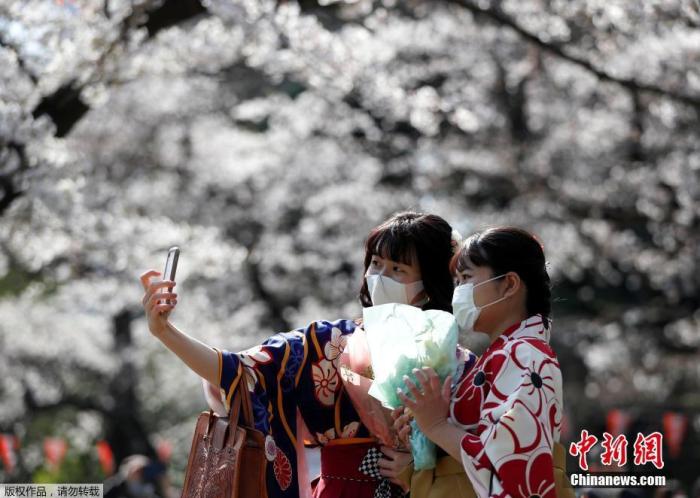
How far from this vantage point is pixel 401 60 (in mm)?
13688

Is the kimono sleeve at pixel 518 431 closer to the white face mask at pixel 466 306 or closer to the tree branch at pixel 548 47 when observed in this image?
the white face mask at pixel 466 306

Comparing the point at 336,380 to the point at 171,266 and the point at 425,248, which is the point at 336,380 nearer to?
the point at 425,248

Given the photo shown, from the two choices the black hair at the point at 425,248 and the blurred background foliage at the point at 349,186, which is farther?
the blurred background foliage at the point at 349,186

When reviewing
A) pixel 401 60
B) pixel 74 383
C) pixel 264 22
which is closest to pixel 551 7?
pixel 264 22

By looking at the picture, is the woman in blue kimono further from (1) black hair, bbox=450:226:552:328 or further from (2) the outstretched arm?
(1) black hair, bbox=450:226:552:328

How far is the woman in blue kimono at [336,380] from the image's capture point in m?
2.94

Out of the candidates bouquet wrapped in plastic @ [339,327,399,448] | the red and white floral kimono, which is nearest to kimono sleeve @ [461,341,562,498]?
the red and white floral kimono

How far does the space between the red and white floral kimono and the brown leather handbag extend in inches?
21.5

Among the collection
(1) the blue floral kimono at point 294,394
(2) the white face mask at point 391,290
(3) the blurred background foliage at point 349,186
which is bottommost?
(3) the blurred background foliage at point 349,186

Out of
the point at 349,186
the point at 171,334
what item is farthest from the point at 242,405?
the point at 349,186

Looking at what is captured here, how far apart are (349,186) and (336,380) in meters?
11.0

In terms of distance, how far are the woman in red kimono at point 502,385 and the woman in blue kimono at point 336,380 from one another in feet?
0.84

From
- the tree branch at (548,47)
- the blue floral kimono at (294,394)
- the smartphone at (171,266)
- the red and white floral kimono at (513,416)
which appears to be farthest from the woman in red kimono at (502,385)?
the tree branch at (548,47)

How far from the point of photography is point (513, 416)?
241cm
